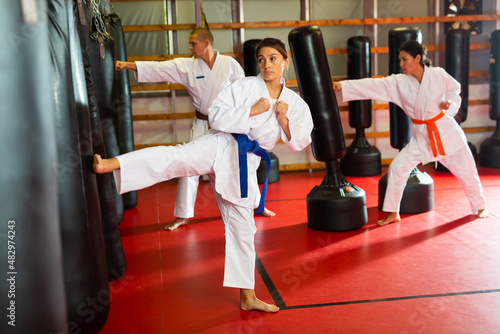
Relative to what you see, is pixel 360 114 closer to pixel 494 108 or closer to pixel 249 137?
pixel 494 108

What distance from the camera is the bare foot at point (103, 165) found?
1.97 metres

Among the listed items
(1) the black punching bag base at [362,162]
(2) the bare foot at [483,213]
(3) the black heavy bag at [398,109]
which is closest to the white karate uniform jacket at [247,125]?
(2) the bare foot at [483,213]

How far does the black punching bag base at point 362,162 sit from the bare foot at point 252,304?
13.9 ft

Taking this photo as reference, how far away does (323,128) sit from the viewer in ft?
13.5

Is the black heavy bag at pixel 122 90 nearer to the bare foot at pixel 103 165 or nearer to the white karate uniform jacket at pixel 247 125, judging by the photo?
the white karate uniform jacket at pixel 247 125

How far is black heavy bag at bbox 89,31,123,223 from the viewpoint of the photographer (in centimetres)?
345

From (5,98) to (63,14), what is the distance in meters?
0.44

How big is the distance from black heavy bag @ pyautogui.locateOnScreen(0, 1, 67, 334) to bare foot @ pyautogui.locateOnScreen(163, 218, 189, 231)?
9.13ft

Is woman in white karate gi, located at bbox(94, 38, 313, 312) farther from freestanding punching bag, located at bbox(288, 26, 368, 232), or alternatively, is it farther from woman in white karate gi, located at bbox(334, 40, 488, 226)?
woman in white karate gi, located at bbox(334, 40, 488, 226)

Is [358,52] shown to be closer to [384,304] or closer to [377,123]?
[377,123]

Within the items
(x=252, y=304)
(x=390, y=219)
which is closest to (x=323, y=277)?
(x=252, y=304)

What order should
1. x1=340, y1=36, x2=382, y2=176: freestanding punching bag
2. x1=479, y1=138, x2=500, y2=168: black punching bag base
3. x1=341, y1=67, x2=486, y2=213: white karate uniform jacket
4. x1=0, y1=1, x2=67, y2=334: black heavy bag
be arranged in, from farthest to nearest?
x1=479, y1=138, x2=500, y2=168: black punching bag base
x1=340, y1=36, x2=382, y2=176: freestanding punching bag
x1=341, y1=67, x2=486, y2=213: white karate uniform jacket
x1=0, y1=1, x2=67, y2=334: black heavy bag

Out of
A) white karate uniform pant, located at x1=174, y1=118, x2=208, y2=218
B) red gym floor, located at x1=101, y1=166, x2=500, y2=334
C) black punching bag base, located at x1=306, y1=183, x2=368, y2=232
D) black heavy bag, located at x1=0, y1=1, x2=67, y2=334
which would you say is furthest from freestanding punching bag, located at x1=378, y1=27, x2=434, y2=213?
black heavy bag, located at x1=0, y1=1, x2=67, y2=334

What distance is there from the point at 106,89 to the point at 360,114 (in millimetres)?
3972
